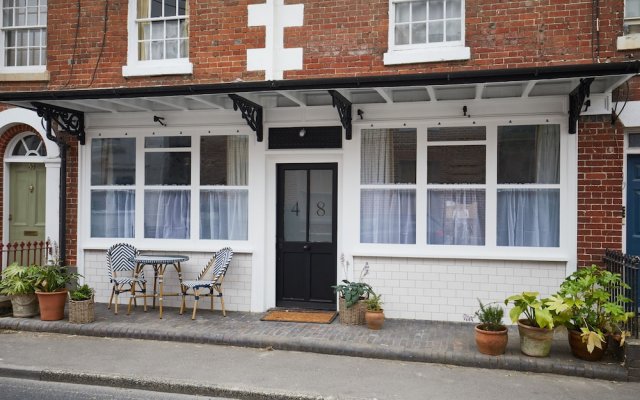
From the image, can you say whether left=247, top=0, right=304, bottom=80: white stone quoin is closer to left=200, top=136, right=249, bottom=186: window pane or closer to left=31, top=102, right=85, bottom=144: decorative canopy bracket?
left=200, top=136, right=249, bottom=186: window pane

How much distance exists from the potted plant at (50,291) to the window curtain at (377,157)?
505 centimetres

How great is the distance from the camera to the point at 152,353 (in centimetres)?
748

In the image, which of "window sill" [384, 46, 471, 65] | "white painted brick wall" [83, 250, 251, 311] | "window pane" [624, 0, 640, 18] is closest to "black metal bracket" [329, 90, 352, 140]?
"window sill" [384, 46, 471, 65]

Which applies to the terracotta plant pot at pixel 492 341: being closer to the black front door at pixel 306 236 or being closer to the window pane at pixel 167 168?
the black front door at pixel 306 236

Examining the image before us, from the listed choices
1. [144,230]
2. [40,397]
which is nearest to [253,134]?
[144,230]

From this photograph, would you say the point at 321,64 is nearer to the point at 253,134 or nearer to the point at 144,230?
the point at 253,134

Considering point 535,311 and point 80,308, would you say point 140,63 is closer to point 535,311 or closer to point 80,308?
point 80,308

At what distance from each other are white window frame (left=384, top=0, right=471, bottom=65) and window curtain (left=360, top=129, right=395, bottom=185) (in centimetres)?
114

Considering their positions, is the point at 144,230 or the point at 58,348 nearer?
the point at 58,348

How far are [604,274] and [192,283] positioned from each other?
5751 millimetres

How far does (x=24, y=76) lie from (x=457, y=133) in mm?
7733

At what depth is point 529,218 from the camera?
8664 mm

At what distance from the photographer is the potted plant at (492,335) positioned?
22.9 feet

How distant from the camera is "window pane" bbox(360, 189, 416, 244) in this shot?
29.8 ft
